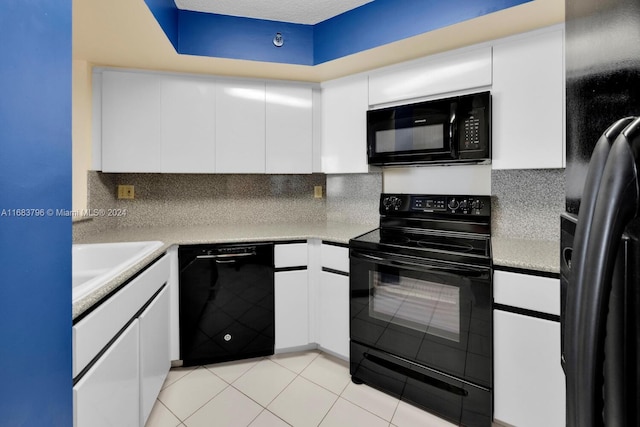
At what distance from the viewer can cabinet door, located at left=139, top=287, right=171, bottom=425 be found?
1621 millimetres

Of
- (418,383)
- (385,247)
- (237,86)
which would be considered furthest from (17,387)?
(237,86)

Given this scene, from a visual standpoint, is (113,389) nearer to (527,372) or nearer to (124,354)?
(124,354)

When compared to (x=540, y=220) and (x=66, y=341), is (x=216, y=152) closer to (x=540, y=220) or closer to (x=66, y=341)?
(x=66, y=341)

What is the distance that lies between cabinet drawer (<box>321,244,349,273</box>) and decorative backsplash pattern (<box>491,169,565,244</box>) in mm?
940

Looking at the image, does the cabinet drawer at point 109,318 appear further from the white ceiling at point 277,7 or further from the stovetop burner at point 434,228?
the white ceiling at point 277,7

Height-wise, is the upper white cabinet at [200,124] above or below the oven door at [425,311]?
above

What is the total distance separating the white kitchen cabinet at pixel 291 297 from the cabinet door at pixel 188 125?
2.77 ft

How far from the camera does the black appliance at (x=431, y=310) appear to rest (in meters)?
1.67

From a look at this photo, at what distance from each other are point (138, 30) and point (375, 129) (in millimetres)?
1478

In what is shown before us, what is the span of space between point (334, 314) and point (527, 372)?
3.70ft

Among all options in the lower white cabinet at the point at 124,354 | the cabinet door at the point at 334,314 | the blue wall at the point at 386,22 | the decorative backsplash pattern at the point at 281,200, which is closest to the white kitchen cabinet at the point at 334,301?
the cabinet door at the point at 334,314

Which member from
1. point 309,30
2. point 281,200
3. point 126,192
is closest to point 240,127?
point 281,200

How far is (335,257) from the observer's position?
229cm

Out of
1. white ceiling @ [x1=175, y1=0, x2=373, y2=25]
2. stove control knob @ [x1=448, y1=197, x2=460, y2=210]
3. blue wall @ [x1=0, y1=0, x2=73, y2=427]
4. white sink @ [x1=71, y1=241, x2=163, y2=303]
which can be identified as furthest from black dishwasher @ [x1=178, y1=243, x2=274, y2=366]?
white ceiling @ [x1=175, y1=0, x2=373, y2=25]
